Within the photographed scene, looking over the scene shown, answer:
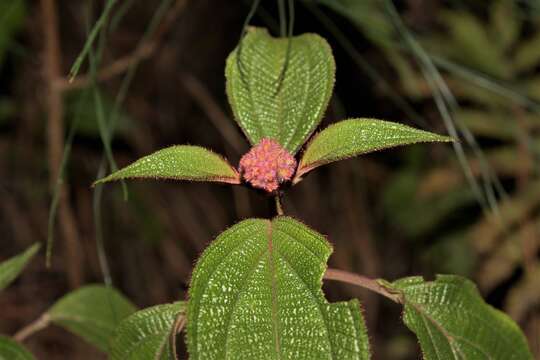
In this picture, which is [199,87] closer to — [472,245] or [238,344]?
[472,245]

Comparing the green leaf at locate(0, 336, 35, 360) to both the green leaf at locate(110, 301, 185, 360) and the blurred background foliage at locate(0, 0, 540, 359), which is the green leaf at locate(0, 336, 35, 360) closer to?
the green leaf at locate(110, 301, 185, 360)

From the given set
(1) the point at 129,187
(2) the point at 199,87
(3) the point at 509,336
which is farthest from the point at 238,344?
(2) the point at 199,87

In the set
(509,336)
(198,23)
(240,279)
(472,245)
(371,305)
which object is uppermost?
(198,23)

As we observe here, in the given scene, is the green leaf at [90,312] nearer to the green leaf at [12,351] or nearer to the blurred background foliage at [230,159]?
the green leaf at [12,351]

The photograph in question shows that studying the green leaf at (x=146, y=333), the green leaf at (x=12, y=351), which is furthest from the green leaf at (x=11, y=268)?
the green leaf at (x=146, y=333)

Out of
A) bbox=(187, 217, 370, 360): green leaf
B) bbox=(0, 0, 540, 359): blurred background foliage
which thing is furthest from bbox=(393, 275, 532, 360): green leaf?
bbox=(0, 0, 540, 359): blurred background foliage

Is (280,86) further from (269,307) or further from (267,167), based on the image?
(269,307)
